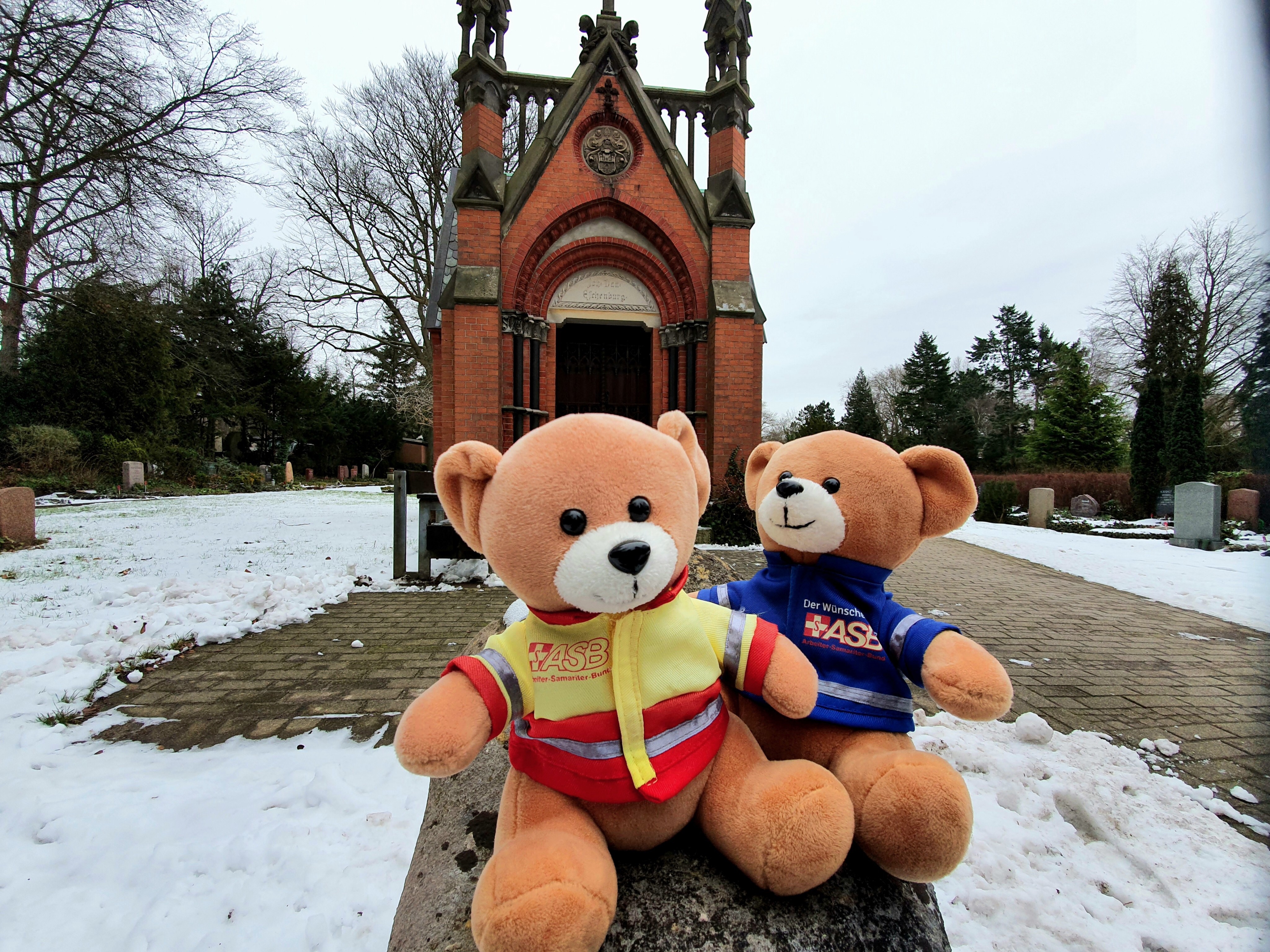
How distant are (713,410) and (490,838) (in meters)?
7.35

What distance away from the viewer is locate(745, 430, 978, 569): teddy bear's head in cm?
118

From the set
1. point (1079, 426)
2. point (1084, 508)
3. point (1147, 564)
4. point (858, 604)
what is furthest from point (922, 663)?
point (1079, 426)

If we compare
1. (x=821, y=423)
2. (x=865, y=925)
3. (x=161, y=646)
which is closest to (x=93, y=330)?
(x=161, y=646)

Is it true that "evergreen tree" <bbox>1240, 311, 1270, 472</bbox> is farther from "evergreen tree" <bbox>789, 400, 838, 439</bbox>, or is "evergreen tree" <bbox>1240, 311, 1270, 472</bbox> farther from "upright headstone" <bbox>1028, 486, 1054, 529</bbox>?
"upright headstone" <bbox>1028, 486, 1054, 529</bbox>

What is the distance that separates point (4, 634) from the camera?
11.8 feet

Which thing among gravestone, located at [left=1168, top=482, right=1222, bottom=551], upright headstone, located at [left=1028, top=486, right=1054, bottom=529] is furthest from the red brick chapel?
upright headstone, located at [left=1028, top=486, right=1054, bottom=529]

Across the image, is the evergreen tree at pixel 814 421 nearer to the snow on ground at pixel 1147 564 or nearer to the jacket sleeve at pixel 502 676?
the snow on ground at pixel 1147 564

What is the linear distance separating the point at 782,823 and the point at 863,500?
65 cm

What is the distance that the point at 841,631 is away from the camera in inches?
47.6

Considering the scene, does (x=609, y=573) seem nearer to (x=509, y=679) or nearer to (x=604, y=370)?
(x=509, y=679)

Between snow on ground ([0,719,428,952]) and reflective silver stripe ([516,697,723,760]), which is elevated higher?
reflective silver stripe ([516,697,723,760])

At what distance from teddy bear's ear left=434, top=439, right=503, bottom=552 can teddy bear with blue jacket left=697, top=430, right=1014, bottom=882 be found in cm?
60

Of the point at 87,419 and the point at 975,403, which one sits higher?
the point at 975,403

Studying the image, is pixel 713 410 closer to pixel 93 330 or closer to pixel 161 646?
pixel 161 646
